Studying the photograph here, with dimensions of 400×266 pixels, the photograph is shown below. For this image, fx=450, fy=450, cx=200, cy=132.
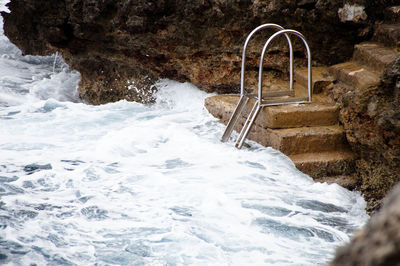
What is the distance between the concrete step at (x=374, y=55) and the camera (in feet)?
16.0

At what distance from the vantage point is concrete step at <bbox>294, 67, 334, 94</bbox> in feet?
18.6

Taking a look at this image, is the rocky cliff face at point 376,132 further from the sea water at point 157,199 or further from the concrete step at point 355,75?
the sea water at point 157,199

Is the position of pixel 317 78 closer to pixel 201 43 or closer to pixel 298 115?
pixel 298 115

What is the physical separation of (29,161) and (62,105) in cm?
295

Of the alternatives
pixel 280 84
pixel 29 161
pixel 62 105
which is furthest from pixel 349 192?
pixel 62 105

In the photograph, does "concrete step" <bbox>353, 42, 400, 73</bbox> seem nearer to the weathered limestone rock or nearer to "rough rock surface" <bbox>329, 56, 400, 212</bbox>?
the weathered limestone rock

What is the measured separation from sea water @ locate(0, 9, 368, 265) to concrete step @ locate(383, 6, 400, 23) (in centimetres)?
235

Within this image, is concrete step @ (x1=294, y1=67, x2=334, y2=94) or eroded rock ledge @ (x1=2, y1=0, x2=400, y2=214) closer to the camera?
eroded rock ledge @ (x1=2, y1=0, x2=400, y2=214)

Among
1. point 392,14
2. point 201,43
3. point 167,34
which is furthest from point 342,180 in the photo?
point 167,34

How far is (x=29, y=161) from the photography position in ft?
16.1

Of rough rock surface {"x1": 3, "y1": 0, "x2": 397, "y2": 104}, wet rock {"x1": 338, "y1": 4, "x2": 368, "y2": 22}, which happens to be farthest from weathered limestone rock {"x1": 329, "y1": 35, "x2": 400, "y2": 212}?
rough rock surface {"x1": 3, "y1": 0, "x2": 397, "y2": 104}

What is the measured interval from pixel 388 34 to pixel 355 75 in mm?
739

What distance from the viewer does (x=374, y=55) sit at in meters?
5.15

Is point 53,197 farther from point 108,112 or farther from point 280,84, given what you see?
point 280,84
